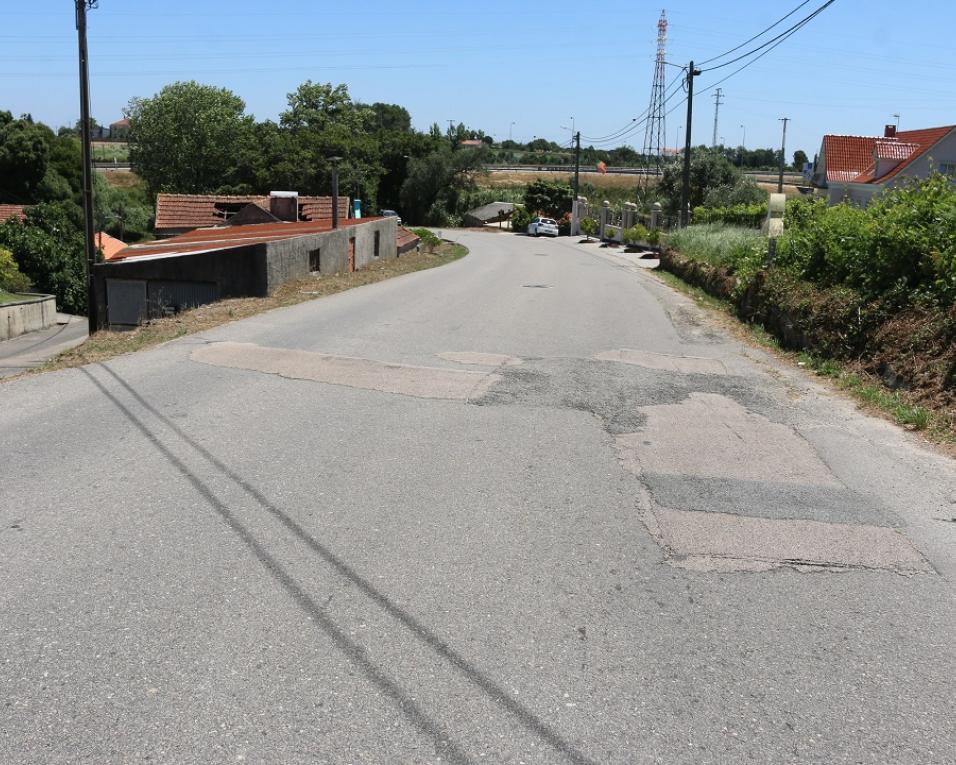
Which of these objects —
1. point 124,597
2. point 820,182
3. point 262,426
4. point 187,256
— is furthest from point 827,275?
point 820,182

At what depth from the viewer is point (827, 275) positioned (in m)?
14.1

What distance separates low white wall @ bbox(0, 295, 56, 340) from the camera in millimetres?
33969

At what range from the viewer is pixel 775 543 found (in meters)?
5.71

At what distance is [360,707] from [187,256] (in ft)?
61.6

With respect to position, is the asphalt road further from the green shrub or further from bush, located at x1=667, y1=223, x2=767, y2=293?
the green shrub

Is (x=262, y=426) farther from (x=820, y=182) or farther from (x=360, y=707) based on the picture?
(x=820, y=182)

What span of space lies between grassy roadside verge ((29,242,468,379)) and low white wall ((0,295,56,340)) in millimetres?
15589

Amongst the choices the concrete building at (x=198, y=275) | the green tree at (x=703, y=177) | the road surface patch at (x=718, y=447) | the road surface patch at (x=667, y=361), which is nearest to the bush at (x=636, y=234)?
the green tree at (x=703, y=177)

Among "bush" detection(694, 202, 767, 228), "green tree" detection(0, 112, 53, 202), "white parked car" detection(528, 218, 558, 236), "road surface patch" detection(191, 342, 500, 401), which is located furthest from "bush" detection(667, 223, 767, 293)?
"green tree" detection(0, 112, 53, 202)

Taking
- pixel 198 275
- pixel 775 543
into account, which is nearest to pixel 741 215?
pixel 198 275

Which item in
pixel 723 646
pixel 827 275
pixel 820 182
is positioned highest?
pixel 820 182

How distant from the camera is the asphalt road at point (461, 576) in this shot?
3.60 meters

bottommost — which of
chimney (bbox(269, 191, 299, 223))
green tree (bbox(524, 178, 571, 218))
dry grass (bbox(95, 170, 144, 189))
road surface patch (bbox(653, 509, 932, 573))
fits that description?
road surface patch (bbox(653, 509, 932, 573))

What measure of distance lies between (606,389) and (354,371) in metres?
3.01
